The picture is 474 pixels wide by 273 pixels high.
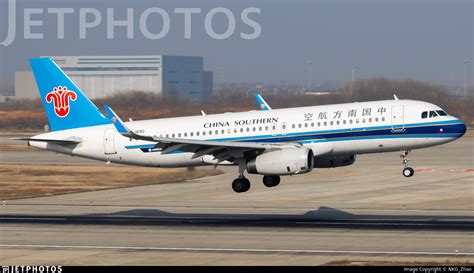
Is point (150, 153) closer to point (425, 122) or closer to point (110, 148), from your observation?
point (110, 148)

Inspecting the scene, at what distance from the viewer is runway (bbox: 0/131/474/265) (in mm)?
43781

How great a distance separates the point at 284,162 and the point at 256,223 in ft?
13.1

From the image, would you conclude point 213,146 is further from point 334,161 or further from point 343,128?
point 334,161

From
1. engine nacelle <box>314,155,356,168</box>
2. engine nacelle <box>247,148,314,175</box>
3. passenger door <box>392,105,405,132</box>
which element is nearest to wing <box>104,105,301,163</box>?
engine nacelle <box>247,148,314,175</box>

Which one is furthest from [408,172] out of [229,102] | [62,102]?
[229,102]

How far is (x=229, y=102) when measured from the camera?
147750 mm

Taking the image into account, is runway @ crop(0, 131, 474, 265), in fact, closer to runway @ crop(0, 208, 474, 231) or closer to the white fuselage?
runway @ crop(0, 208, 474, 231)

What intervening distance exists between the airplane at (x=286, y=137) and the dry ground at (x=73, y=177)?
11516mm

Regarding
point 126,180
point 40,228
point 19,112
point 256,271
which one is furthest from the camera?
point 19,112

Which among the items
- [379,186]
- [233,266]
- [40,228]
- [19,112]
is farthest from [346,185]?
[19,112]

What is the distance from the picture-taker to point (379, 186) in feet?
267

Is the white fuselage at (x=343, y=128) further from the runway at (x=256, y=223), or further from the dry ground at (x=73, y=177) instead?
the dry ground at (x=73, y=177)

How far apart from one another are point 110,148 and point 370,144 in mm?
16863

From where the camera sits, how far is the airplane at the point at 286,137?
57094 millimetres
